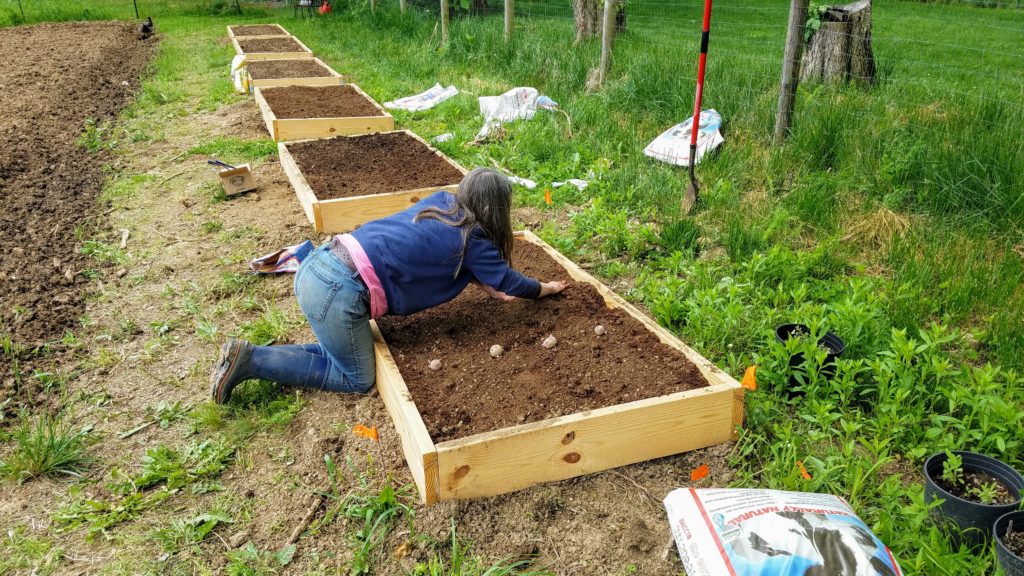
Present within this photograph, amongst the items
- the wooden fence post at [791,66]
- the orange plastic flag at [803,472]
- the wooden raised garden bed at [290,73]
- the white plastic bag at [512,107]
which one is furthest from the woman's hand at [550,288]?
the wooden raised garden bed at [290,73]

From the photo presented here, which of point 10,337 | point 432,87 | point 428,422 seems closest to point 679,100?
point 432,87

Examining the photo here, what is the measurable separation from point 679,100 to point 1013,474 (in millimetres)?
4561

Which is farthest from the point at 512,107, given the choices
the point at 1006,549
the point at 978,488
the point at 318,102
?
the point at 1006,549

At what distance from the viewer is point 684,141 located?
5688 millimetres

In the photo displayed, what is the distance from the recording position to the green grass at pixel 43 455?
9.16ft

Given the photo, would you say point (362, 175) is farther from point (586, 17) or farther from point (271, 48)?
point (271, 48)

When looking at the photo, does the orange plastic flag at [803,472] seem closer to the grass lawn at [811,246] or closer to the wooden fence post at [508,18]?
the grass lawn at [811,246]

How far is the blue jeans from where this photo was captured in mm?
3020

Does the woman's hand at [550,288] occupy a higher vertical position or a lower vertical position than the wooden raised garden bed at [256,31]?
lower

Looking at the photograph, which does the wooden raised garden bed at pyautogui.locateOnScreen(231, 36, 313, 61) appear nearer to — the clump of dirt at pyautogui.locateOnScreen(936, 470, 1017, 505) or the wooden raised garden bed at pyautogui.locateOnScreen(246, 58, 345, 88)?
the wooden raised garden bed at pyautogui.locateOnScreen(246, 58, 345, 88)

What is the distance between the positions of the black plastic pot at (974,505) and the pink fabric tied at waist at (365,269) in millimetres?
2150

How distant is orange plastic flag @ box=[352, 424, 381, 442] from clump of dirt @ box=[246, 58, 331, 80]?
24.8ft

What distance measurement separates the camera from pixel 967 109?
486cm

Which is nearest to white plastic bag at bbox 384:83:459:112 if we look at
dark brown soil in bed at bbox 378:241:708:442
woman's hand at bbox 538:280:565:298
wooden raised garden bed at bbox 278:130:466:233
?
wooden raised garden bed at bbox 278:130:466:233
